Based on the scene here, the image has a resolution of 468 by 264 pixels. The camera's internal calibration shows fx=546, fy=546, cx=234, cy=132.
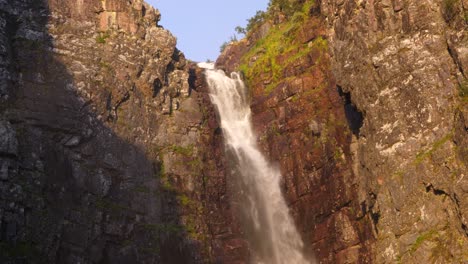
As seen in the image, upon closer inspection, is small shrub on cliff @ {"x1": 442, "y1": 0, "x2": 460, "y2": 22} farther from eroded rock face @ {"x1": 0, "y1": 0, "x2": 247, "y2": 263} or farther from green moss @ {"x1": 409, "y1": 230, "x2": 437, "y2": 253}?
eroded rock face @ {"x1": 0, "y1": 0, "x2": 247, "y2": 263}

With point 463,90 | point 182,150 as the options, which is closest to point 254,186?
point 182,150

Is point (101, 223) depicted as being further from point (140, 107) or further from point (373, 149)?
point (373, 149)

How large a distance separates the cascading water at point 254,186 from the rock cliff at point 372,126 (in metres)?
0.83

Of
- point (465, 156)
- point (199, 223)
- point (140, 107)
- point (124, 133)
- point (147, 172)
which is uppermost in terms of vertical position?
point (140, 107)

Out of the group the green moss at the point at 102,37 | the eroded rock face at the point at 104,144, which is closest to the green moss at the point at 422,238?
the eroded rock face at the point at 104,144

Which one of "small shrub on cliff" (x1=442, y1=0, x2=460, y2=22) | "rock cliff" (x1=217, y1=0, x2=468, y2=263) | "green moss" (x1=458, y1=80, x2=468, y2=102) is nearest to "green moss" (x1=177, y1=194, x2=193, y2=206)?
"rock cliff" (x1=217, y1=0, x2=468, y2=263)

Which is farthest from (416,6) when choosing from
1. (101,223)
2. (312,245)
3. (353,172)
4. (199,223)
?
(101,223)

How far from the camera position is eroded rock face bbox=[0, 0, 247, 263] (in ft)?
83.2

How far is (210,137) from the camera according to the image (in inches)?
1359

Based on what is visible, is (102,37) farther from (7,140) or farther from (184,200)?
(184,200)

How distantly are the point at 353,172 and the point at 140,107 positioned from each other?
1280cm

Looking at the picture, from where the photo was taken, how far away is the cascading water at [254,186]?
31172 mm

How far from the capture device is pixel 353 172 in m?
30.6

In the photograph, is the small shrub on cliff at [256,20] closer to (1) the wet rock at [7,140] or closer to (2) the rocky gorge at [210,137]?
(2) the rocky gorge at [210,137]
